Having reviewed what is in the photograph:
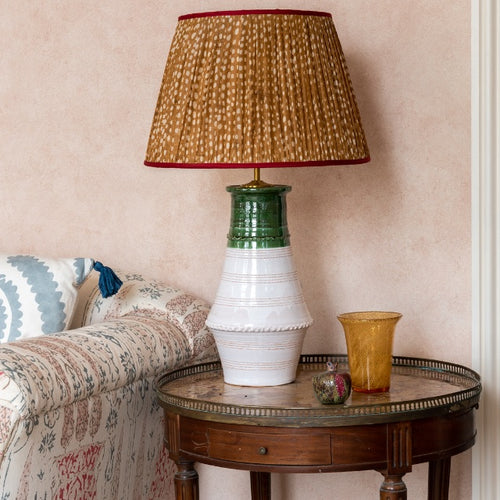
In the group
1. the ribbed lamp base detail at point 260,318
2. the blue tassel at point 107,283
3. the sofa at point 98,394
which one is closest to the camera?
the sofa at point 98,394

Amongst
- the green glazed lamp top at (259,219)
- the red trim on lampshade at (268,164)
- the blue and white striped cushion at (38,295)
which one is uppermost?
the red trim on lampshade at (268,164)

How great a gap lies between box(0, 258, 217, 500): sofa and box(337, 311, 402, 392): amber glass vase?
42 centimetres

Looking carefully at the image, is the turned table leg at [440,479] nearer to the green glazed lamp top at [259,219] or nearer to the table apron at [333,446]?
the table apron at [333,446]

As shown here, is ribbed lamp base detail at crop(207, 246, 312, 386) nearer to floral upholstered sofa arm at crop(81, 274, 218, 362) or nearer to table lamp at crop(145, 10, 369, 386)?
table lamp at crop(145, 10, 369, 386)

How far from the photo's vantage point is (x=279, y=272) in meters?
1.90

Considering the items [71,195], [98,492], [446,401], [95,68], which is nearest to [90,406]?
[98,492]

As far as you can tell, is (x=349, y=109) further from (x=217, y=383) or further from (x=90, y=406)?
(x=90, y=406)

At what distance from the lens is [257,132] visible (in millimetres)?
1775

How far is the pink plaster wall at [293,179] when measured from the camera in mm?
2154

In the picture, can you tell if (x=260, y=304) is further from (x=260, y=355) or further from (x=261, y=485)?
(x=261, y=485)

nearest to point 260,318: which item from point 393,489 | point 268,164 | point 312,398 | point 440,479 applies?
point 312,398

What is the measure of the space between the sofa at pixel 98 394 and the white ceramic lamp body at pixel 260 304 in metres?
0.19

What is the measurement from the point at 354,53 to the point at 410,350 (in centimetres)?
67

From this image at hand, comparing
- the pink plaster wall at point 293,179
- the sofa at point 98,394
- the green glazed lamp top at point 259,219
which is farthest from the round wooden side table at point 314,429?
the pink plaster wall at point 293,179
